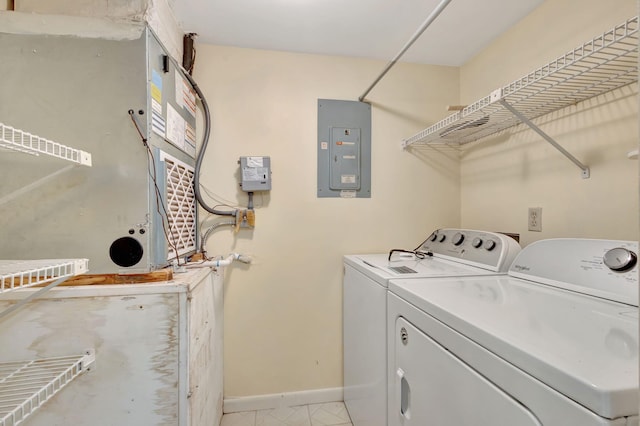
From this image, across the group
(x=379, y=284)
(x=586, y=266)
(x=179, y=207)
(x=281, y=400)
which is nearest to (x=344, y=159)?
(x=379, y=284)

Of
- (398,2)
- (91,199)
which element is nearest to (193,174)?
(91,199)

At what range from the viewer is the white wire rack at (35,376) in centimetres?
79

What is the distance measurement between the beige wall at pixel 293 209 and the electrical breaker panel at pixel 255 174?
9 cm

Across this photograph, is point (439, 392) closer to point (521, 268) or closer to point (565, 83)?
point (521, 268)

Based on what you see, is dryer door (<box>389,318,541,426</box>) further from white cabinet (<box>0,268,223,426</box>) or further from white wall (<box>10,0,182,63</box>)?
white wall (<box>10,0,182,63</box>)

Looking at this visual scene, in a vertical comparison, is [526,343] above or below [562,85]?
below

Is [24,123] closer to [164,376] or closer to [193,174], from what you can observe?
[193,174]

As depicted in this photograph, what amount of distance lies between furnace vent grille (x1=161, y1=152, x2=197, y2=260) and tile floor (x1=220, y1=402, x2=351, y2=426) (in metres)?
1.12

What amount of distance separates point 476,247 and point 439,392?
0.87 meters

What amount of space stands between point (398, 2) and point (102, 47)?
139cm

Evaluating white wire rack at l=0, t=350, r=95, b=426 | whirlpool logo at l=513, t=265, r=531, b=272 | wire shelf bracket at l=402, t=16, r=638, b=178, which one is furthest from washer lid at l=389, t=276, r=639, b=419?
white wire rack at l=0, t=350, r=95, b=426

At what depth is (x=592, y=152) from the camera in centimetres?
119

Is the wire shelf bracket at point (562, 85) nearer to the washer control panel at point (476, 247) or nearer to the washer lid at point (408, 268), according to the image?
the washer control panel at point (476, 247)

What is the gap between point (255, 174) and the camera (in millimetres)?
1672
